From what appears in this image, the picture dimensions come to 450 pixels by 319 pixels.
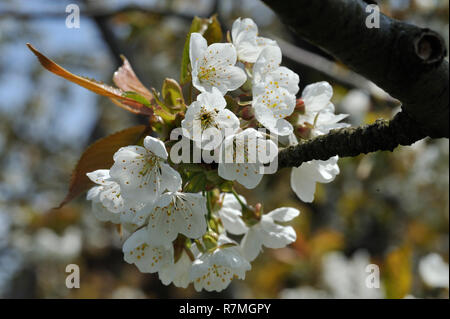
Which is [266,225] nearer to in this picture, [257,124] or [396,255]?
[257,124]

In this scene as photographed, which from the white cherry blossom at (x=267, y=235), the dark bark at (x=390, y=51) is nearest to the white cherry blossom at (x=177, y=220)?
the white cherry blossom at (x=267, y=235)

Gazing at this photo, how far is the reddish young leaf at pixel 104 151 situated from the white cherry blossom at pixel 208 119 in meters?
0.20

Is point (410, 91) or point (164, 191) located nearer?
point (410, 91)

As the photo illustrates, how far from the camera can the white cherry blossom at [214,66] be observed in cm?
90

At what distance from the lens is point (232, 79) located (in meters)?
0.94

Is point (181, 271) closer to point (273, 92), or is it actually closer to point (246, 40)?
point (273, 92)

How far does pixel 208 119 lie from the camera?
33.6 inches

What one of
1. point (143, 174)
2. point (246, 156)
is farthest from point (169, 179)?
point (246, 156)

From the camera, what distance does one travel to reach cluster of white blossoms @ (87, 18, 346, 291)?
0.86 meters

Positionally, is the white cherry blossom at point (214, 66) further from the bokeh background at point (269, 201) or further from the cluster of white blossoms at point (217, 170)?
the bokeh background at point (269, 201)

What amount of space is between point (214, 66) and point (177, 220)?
33cm
